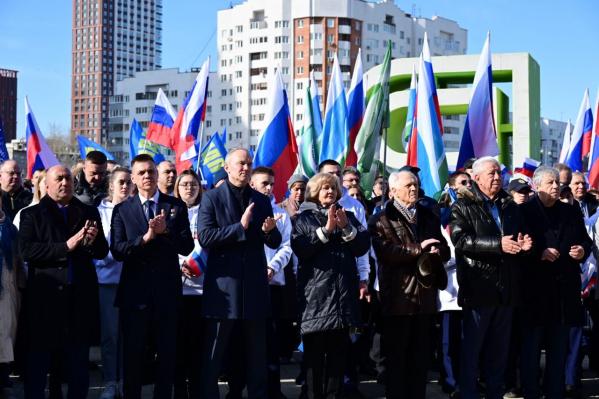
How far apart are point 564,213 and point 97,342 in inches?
156

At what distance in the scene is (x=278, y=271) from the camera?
754cm

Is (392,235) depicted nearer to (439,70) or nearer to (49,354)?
(49,354)

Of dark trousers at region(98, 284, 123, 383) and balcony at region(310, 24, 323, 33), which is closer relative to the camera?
dark trousers at region(98, 284, 123, 383)

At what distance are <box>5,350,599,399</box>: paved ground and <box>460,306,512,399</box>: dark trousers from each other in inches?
40.4

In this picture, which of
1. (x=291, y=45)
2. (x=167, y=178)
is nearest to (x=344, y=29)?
(x=291, y=45)

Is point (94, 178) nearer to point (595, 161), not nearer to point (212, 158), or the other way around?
point (212, 158)

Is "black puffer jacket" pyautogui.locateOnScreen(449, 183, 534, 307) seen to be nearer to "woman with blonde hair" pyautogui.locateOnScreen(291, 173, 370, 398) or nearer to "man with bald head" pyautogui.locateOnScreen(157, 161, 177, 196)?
"woman with blonde hair" pyautogui.locateOnScreen(291, 173, 370, 398)

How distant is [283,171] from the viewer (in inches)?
478

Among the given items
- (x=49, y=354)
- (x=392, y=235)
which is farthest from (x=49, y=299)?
(x=392, y=235)

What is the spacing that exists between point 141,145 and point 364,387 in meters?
7.95

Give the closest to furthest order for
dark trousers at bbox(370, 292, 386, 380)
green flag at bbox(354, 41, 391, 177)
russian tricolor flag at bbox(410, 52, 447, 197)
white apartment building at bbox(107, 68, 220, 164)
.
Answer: dark trousers at bbox(370, 292, 386, 380), russian tricolor flag at bbox(410, 52, 447, 197), green flag at bbox(354, 41, 391, 177), white apartment building at bbox(107, 68, 220, 164)

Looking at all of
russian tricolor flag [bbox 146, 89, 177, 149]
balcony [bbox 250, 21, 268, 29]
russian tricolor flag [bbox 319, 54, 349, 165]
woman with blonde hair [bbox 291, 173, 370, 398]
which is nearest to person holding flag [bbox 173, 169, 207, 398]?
woman with blonde hair [bbox 291, 173, 370, 398]

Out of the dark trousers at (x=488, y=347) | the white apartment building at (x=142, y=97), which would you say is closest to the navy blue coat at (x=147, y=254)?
the dark trousers at (x=488, y=347)

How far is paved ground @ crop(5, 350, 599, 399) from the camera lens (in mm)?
8172
